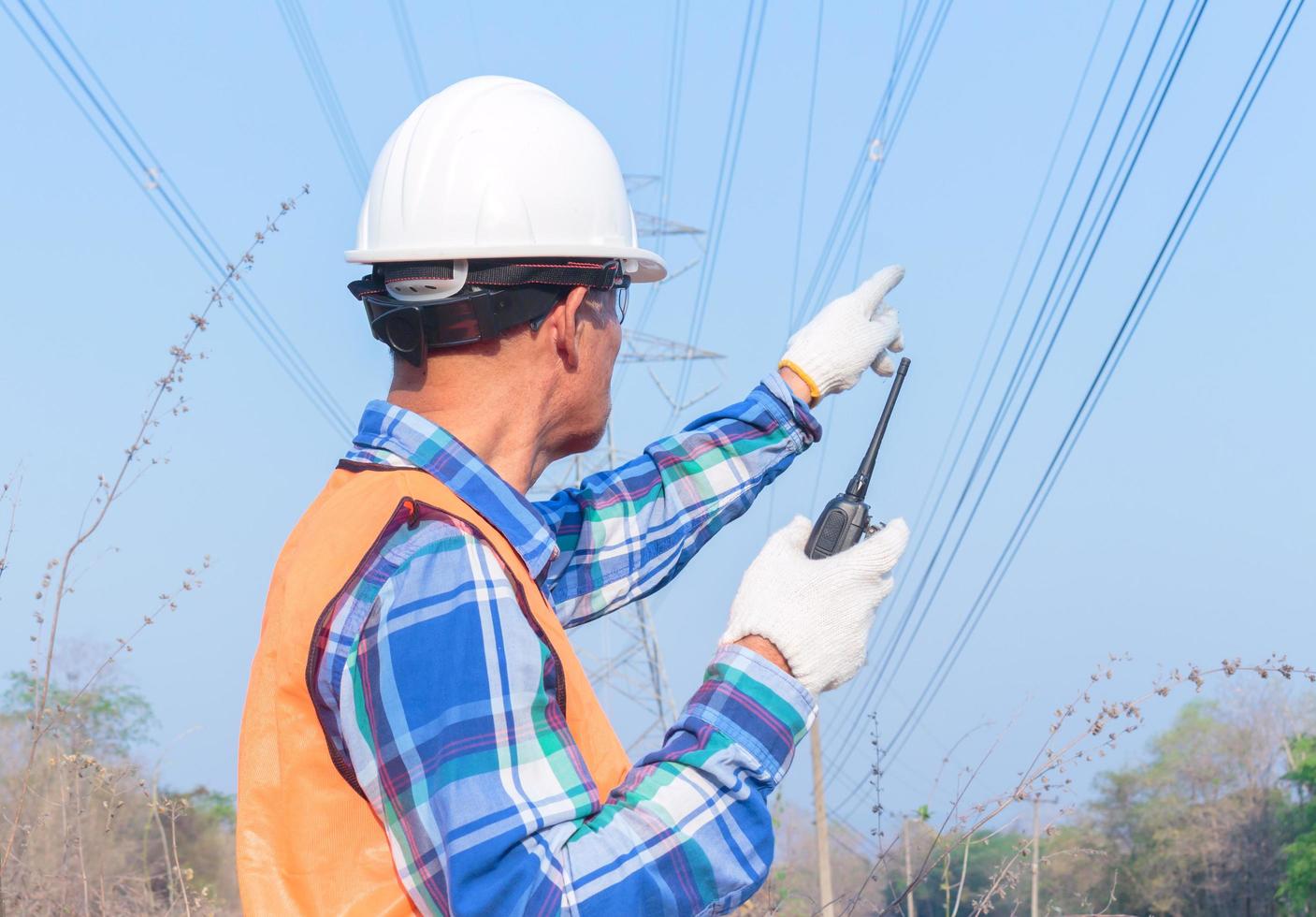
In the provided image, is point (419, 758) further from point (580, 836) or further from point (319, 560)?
point (319, 560)

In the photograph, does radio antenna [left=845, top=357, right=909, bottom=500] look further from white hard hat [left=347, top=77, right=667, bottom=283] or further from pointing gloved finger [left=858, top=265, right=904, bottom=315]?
white hard hat [left=347, top=77, right=667, bottom=283]

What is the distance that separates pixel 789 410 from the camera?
9.64 feet

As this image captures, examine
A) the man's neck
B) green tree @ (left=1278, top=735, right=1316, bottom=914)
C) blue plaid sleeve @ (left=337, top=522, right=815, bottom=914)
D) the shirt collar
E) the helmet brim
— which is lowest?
blue plaid sleeve @ (left=337, top=522, right=815, bottom=914)

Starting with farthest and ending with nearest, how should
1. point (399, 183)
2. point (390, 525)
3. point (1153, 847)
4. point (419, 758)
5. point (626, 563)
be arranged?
point (1153, 847) < point (626, 563) < point (399, 183) < point (390, 525) < point (419, 758)

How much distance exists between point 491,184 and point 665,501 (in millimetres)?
970

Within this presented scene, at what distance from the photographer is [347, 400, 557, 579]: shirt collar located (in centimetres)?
189

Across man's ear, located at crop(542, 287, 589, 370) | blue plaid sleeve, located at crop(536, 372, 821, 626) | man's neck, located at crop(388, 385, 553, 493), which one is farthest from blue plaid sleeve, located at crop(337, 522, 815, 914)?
blue plaid sleeve, located at crop(536, 372, 821, 626)

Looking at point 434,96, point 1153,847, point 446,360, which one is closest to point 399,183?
point 434,96

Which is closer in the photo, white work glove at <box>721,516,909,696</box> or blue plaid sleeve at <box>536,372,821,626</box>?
white work glove at <box>721,516,909,696</box>

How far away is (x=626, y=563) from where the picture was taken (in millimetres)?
2764

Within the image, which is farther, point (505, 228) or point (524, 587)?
point (505, 228)

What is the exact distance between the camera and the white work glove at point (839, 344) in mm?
2916

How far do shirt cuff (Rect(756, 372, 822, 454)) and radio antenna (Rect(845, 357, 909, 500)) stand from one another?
0.76 ft

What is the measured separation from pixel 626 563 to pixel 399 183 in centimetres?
99
